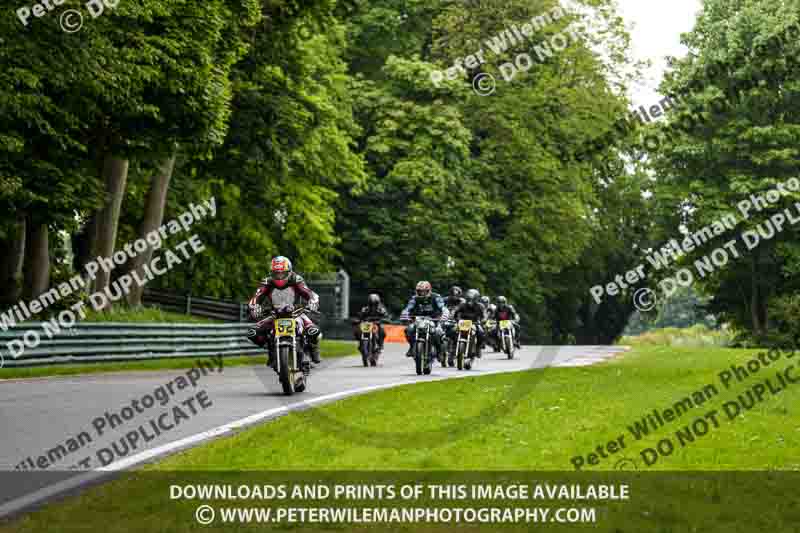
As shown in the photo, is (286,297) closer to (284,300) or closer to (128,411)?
(284,300)

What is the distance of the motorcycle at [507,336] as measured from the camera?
3225 centimetres

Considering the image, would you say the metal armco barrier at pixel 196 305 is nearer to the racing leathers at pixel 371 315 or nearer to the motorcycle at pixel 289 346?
the racing leathers at pixel 371 315

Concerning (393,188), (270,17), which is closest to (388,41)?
(393,188)

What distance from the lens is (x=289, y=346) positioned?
16469mm

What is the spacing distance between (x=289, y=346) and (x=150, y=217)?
1758 centimetres

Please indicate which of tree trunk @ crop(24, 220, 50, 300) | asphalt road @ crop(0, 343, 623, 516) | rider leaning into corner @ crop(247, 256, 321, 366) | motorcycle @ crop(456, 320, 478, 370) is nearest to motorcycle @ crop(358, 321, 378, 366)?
asphalt road @ crop(0, 343, 623, 516)

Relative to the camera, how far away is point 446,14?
4928 cm

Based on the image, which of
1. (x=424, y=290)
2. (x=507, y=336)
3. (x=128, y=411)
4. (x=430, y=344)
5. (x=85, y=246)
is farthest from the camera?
(x=507, y=336)

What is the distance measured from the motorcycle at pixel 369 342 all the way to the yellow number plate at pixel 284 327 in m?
11.3

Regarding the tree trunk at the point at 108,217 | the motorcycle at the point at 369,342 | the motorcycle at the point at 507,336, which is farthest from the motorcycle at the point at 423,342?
the tree trunk at the point at 108,217

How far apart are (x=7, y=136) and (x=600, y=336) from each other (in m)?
52.6

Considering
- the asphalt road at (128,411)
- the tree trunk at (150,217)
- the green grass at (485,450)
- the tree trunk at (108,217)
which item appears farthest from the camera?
the tree trunk at (150,217)

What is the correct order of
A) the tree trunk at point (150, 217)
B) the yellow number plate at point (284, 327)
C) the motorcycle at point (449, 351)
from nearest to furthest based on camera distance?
the yellow number plate at point (284, 327)
the motorcycle at point (449, 351)
the tree trunk at point (150, 217)

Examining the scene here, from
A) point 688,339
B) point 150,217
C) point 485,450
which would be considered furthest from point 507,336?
point 688,339
